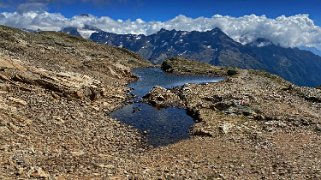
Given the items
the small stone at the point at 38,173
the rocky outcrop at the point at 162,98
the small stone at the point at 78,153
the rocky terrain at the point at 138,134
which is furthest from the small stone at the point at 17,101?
the rocky outcrop at the point at 162,98

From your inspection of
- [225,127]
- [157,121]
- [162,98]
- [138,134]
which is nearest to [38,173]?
[138,134]

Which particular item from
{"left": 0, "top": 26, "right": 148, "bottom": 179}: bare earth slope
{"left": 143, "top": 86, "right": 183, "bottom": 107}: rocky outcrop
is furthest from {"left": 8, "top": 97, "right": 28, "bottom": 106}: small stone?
{"left": 143, "top": 86, "right": 183, "bottom": 107}: rocky outcrop

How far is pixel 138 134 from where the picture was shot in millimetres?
45625

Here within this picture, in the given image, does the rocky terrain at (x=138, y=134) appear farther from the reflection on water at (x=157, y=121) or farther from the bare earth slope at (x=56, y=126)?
the reflection on water at (x=157, y=121)

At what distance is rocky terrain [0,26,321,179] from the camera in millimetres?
32094

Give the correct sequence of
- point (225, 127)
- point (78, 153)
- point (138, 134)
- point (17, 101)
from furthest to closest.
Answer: point (225, 127) < point (138, 134) < point (17, 101) < point (78, 153)

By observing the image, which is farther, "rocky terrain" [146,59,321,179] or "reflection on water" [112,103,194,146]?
"reflection on water" [112,103,194,146]

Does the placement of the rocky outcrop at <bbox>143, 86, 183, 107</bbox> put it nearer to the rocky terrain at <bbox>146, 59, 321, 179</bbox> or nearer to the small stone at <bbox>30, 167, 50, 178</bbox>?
the rocky terrain at <bbox>146, 59, 321, 179</bbox>

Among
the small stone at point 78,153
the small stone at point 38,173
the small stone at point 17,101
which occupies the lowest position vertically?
the small stone at point 38,173

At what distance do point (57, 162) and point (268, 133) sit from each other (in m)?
23.2

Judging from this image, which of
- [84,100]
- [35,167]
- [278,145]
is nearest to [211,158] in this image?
[278,145]

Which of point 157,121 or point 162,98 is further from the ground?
point 162,98

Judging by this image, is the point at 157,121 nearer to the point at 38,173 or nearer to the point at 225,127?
the point at 225,127

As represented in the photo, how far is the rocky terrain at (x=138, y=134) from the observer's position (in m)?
32.1
